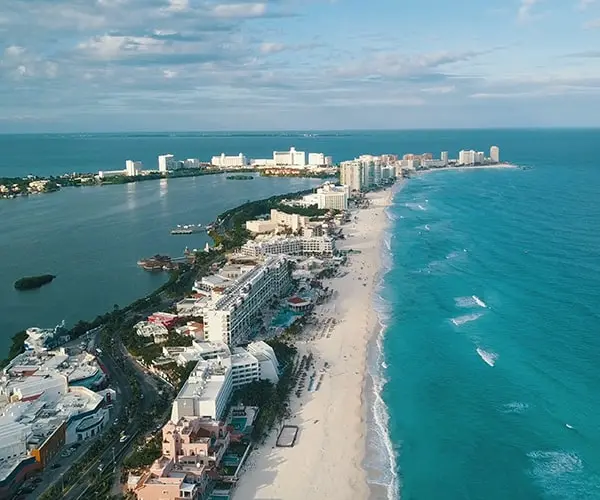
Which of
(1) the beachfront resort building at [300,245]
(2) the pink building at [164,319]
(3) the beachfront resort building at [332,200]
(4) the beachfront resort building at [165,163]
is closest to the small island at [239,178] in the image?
(4) the beachfront resort building at [165,163]

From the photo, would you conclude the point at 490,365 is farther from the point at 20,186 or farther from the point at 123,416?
the point at 20,186

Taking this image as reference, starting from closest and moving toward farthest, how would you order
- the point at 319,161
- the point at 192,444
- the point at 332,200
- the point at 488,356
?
the point at 192,444 → the point at 488,356 → the point at 332,200 → the point at 319,161

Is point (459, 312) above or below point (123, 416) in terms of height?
above

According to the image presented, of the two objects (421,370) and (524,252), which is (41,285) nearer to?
(421,370)

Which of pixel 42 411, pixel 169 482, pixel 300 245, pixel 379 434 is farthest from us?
pixel 300 245

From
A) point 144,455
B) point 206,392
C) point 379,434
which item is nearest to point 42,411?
point 144,455

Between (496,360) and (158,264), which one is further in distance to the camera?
(158,264)
